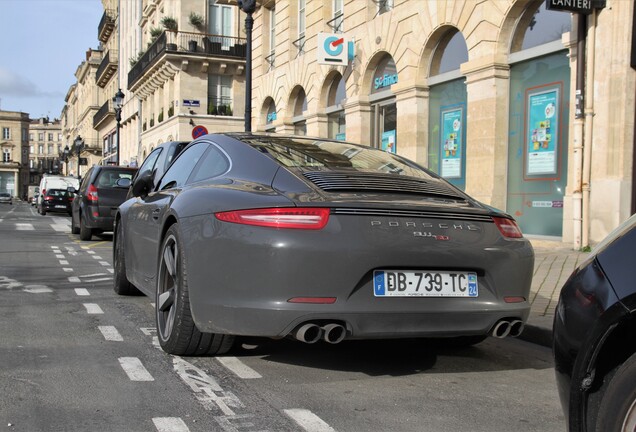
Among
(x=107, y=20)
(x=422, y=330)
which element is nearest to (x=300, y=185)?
(x=422, y=330)

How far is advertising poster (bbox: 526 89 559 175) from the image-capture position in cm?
1223

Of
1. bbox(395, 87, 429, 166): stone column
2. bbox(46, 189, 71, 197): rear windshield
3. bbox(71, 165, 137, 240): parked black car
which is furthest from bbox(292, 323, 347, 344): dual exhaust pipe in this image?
bbox(46, 189, 71, 197): rear windshield

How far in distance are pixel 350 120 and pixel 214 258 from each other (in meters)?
15.3

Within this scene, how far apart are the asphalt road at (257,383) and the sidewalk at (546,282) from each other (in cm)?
13

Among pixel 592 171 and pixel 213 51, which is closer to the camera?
pixel 592 171

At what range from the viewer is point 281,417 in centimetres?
341

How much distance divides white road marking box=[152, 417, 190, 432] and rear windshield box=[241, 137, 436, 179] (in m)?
1.71

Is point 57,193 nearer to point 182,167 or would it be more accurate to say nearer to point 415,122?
point 415,122

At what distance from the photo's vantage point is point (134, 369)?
4.28m

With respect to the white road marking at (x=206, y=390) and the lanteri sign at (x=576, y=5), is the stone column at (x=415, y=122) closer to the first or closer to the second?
the lanteri sign at (x=576, y=5)

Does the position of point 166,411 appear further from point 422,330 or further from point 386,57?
point 386,57

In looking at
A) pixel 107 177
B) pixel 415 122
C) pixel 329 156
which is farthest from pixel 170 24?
pixel 329 156

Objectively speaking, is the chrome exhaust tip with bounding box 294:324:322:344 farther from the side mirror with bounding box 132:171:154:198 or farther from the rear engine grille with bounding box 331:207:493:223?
the side mirror with bounding box 132:171:154:198

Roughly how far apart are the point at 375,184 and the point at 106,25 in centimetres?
7165
